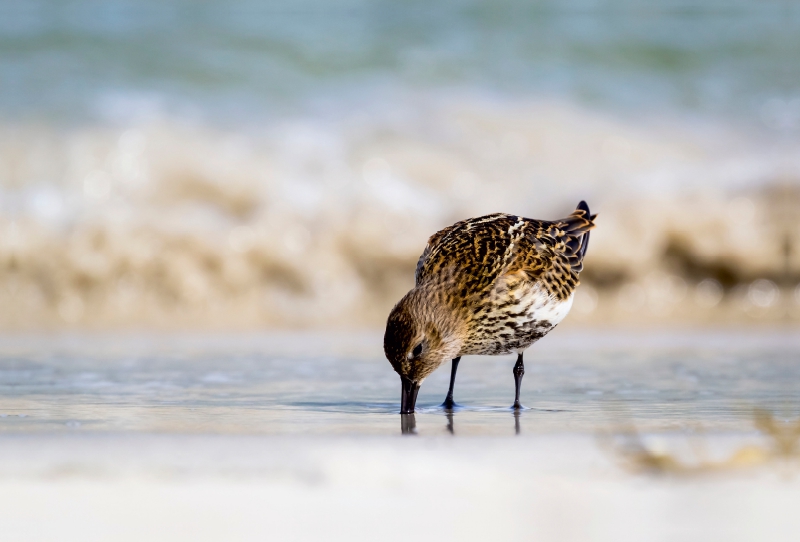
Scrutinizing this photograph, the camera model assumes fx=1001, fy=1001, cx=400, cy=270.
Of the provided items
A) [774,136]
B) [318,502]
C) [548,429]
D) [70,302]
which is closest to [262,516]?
[318,502]

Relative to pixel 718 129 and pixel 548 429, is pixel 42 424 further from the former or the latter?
pixel 718 129

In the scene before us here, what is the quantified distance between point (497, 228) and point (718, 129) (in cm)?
581

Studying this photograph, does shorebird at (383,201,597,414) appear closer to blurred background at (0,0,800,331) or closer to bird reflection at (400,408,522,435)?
bird reflection at (400,408,522,435)

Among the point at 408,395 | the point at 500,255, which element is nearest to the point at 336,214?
the point at 500,255

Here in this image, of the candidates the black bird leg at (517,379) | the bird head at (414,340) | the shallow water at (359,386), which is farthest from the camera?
the black bird leg at (517,379)

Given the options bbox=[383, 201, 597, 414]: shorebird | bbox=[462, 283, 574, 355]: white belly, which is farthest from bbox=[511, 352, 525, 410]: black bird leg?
bbox=[462, 283, 574, 355]: white belly

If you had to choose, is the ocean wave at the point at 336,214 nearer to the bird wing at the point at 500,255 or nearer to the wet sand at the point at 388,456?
the wet sand at the point at 388,456

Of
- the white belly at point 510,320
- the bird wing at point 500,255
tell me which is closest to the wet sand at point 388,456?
the white belly at point 510,320

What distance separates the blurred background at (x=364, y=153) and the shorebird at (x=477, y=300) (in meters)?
3.45

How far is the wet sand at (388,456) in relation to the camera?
2.37 metres

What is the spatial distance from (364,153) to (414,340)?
206 inches

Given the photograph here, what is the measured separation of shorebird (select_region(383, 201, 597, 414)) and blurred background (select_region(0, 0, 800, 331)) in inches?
136

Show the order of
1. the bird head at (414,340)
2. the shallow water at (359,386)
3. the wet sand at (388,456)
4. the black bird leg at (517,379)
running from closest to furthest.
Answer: the wet sand at (388,456) → the shallow water at (359,386) → the bird head at (414,340) → the black bird leg at (517,379)

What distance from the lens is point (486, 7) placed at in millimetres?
11570
